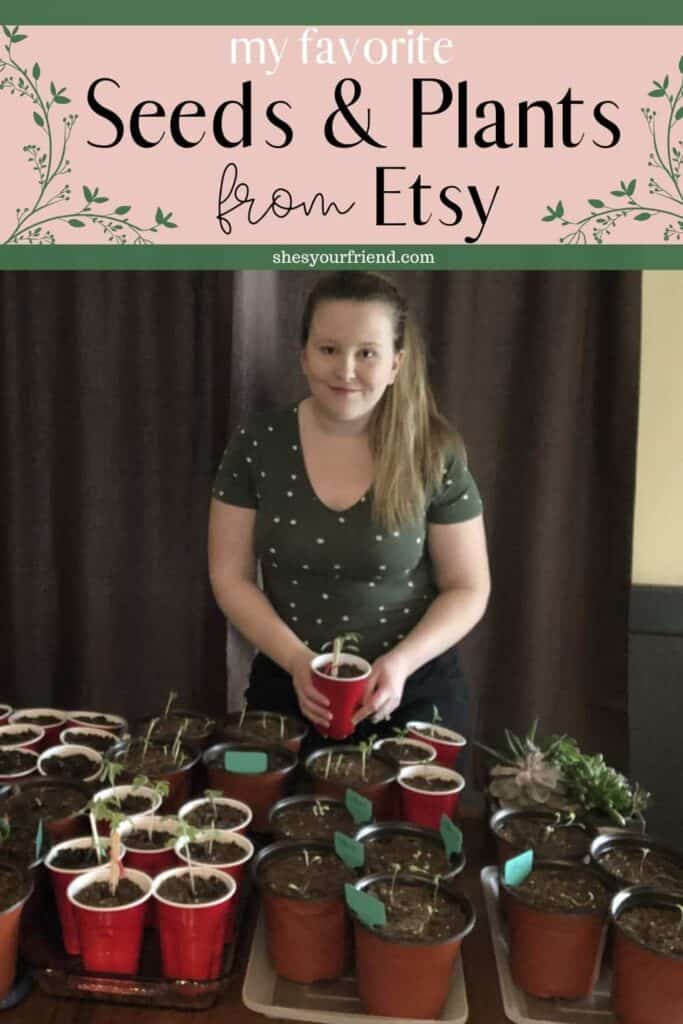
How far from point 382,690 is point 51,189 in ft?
3.57

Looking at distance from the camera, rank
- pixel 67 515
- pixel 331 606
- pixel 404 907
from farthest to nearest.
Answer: pixel 67 515 < pixel 331 606 < pixel 404 907

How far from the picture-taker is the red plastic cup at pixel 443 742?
1497 millimetres

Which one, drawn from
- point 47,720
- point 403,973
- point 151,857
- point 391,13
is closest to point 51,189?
point 391,13

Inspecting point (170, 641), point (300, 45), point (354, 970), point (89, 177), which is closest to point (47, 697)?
point (170, 641)

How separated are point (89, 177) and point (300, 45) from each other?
0.45 meters

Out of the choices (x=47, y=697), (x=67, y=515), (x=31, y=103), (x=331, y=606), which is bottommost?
(x=47, y=697)

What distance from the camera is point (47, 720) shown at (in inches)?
64.6

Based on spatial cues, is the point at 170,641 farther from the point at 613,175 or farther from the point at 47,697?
the point at 613,175

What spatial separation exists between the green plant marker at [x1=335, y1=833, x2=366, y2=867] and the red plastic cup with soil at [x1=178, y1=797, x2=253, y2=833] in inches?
6.7

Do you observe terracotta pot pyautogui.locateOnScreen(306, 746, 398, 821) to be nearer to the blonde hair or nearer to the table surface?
the table surface

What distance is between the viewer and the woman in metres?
1.67

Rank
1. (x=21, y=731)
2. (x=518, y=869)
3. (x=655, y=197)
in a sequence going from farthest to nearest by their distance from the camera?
1. (x=655, y=197)
2. (x=21, y=731)
3. (x=518, y=869)

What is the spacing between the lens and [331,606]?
177cm

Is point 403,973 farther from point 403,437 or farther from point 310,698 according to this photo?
point 403,437
